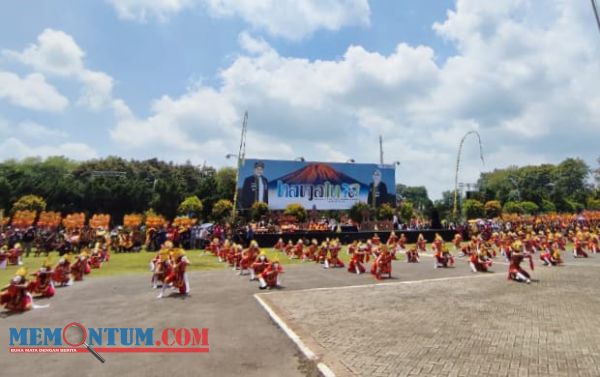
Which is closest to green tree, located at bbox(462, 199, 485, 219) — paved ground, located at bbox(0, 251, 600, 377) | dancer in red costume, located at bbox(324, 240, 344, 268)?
paved ground, located at bbox(0, 251, 600, 377)

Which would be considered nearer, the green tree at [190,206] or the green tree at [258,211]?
the green tree at [258,211]

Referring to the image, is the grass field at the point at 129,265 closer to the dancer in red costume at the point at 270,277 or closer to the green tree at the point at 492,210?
the dancer in red costume at the point at 270,277

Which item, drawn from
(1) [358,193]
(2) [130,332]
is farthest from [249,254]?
(1) [358,193]

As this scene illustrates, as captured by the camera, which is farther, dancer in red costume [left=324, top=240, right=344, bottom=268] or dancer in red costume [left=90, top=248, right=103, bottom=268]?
dancer in red costume [left=324, top=240, right=344, bottom=268]

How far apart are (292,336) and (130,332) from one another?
340 centimetres

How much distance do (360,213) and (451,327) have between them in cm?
3935

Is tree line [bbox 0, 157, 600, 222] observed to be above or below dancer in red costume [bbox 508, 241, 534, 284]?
above

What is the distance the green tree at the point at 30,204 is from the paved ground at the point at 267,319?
133ft

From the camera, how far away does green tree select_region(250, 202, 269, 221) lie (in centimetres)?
4426

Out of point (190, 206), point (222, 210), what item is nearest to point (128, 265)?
point (222, 210)

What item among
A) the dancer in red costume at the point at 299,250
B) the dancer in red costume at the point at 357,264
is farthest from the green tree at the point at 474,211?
the dancer in red costume at the point at 357,264

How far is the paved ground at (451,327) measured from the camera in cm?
596

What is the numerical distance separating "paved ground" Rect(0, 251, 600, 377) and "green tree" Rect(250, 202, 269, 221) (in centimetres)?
2919

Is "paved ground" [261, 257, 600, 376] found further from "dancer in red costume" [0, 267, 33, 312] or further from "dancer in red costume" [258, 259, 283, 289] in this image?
"dancer in red costume" [0, 267, 33, 312]
